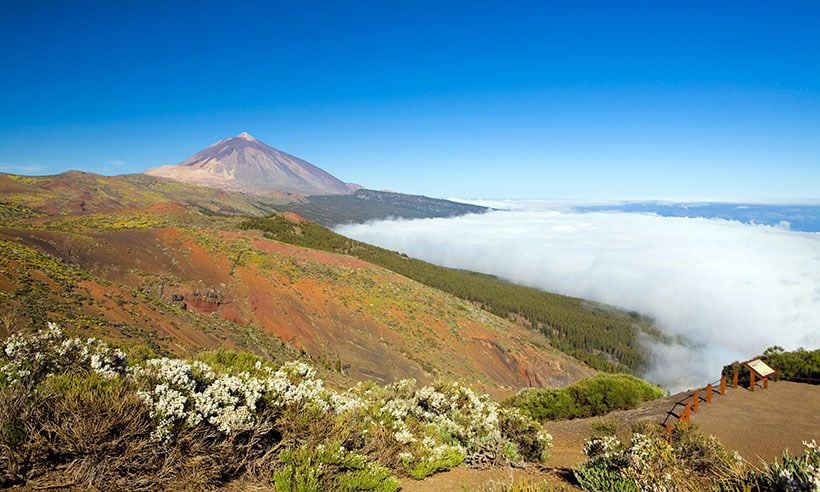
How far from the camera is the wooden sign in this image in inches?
573

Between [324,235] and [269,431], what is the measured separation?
7754 cm

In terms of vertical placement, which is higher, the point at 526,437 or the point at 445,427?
the point at 445,427

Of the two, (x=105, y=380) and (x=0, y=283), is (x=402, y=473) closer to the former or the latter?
(x=105, y=380)

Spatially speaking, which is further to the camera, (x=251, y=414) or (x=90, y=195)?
(x=90, y=195)

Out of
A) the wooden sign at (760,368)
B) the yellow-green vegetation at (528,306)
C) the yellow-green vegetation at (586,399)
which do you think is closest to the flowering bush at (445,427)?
the yellow-green vegetation at (586,399)

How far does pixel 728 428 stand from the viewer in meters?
11.3

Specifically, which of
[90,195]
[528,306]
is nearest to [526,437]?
[528,306]

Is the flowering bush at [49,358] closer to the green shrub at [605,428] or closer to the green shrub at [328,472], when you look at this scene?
the green shrub at [328,472]

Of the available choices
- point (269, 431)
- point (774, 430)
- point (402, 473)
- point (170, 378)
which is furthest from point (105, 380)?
point (774, 430)

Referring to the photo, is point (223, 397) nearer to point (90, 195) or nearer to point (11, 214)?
point (11, 214)

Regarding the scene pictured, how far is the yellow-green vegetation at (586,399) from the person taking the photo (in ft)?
51.2

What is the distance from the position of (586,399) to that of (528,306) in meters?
102

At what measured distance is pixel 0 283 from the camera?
16078mm

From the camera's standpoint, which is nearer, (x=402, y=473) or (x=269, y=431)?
(x=269, y=431)
